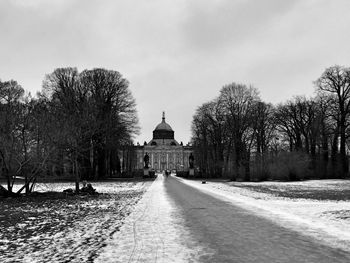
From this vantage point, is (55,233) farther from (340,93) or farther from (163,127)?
(163,127)

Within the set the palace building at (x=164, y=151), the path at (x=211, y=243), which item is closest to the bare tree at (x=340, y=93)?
the path at (x=211, y=243)

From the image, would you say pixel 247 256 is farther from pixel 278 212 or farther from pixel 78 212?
pixel 78 212

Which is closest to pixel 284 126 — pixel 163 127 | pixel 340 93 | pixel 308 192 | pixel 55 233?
pixel 340 93

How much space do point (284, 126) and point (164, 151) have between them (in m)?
118

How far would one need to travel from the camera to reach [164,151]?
182m

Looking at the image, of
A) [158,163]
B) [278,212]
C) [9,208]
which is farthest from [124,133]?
[158,163]

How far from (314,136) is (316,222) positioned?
159ft

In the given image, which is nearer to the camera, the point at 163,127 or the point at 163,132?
the point at 163,127

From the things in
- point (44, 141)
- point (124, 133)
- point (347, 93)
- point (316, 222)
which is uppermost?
point (347, 93)

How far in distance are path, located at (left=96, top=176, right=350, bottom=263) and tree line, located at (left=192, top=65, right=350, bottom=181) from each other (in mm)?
39751

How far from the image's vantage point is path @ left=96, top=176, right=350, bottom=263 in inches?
275

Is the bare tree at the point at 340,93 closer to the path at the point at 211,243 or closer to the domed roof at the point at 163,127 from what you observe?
the path at the point at 211,243

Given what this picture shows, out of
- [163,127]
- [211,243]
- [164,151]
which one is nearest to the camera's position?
[211,243]

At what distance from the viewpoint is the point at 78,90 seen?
51.6 metres
